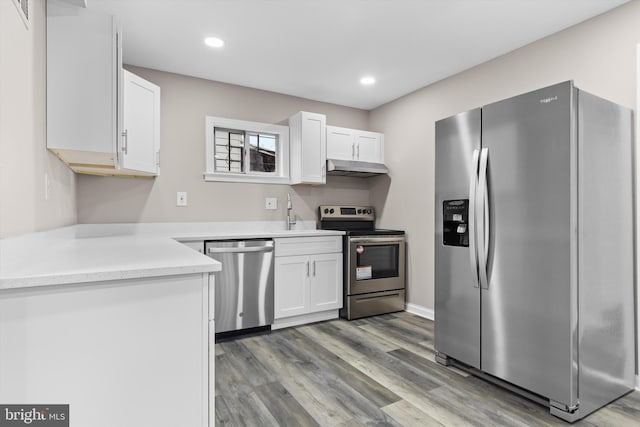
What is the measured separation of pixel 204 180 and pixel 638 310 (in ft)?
11.5

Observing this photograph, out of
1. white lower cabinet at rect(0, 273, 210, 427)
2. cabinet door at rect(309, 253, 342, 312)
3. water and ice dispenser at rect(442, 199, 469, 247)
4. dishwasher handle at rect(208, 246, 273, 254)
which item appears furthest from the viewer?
cabinet door at rect(309, 253, 342, 312)

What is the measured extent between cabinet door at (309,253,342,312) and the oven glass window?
218 millimetres

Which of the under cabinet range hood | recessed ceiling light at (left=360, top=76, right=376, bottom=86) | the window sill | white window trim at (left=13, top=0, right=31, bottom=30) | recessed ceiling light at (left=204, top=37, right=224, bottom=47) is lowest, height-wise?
the window sill

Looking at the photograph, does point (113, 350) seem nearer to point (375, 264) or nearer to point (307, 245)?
point (307, 245)

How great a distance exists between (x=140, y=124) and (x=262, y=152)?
53.2 inches

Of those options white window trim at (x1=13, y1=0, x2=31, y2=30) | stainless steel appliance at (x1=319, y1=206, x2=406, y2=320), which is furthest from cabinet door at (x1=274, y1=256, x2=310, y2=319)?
white window trim at (x1=13, y1=0, x2=31, y2=30)

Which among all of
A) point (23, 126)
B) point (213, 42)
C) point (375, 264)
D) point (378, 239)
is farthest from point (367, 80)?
point (23, 126)

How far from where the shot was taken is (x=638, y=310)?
2.17 meters

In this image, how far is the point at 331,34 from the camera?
8.65ft

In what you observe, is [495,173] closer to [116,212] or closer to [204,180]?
[204,180]

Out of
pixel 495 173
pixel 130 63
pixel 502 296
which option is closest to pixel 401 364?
pixel 502 296

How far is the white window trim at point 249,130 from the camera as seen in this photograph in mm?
3477

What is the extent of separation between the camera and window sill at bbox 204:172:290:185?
3.48 meters

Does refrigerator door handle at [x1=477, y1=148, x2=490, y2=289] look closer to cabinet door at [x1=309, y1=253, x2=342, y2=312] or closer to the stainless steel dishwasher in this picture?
cabinet door at [x1=309, y1=253, x2=342, y2=312]
